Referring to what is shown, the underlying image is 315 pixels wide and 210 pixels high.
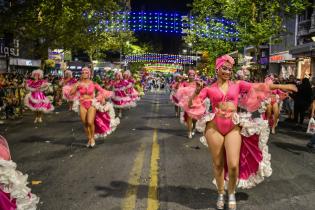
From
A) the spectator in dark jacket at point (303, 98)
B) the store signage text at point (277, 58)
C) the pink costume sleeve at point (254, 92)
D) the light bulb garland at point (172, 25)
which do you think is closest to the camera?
Answer: the pink costume sleeve at point (254, 92)

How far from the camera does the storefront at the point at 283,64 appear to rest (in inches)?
1440

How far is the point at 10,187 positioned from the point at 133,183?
12.0ft

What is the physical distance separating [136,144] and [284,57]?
2929cm

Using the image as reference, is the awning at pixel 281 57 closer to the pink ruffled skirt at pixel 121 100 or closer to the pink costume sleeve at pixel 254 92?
the pink ruffled skirt at pixel 121 100

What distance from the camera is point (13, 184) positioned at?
3.71 m

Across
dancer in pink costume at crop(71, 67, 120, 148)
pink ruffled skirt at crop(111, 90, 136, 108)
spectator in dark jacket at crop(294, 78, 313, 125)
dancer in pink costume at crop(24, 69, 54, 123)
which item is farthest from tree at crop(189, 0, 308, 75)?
dancer in pink costume at crop(71, 67, 120, 148)

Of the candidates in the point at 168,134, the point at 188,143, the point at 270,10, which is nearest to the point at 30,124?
the point at 168,134

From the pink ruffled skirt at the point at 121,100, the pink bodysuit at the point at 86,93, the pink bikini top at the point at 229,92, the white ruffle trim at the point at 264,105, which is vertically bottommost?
the pink ruffled skirt at the point at 121,100

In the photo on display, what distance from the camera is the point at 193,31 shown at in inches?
1337

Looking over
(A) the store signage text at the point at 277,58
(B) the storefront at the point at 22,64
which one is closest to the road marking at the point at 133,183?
(A) the store signage text at the point at 277,58

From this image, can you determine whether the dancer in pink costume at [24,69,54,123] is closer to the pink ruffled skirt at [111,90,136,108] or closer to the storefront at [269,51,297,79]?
the pink ruffled skirt at [111,90,136,108]

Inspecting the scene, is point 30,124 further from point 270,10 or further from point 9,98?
point 270,10

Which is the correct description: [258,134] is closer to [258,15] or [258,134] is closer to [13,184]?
[13,184]

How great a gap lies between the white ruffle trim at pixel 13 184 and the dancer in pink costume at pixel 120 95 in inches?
621
